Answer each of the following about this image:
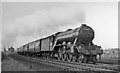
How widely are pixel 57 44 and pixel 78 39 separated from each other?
5210 mm

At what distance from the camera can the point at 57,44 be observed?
2042 centimetres

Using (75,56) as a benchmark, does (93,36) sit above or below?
above

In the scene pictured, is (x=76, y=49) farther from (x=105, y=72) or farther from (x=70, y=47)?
(x=105, y=72)

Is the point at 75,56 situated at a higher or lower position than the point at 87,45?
lower

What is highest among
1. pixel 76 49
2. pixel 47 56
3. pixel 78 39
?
pixel 78 39

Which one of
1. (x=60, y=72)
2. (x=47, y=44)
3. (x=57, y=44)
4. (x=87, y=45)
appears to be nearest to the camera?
(x=60, y=72)

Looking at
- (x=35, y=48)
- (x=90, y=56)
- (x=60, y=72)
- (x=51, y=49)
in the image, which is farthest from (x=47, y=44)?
(x=60, y=72)

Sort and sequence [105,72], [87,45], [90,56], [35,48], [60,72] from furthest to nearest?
[35,48] < [87,45] < [90,56] < [60,72] < [105,72]

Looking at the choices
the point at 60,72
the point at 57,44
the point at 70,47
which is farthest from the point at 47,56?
the point at 60,72

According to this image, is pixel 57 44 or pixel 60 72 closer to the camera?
pixel 60 72

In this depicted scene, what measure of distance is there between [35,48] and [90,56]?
50.5 feet

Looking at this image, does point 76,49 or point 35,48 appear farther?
point 35,48

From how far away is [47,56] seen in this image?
77.8 feet

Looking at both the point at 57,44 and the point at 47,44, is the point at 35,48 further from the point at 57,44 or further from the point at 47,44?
the point at 57,44
